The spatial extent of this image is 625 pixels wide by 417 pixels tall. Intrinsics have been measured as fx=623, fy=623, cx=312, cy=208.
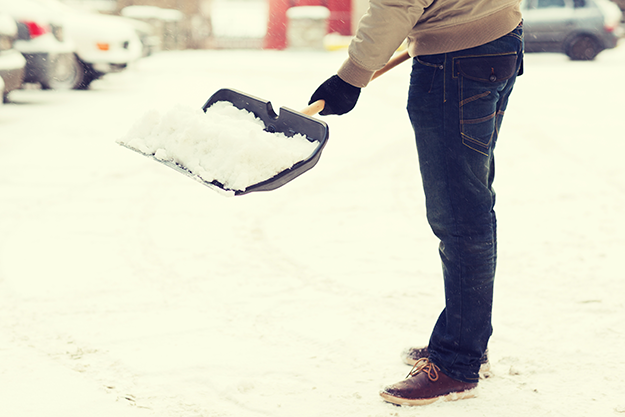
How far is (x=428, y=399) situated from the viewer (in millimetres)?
2086

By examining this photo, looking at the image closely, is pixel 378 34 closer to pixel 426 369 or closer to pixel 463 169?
pixel 463 169

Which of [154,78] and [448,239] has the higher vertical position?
Result: [448,239]

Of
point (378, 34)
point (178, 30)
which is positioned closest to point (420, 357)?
point (378, 34)

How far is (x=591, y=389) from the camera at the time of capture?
2.13 metres

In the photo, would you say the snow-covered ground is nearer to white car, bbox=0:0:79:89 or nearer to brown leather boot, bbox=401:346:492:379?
brown leather boot, bbox=401:346:492:379

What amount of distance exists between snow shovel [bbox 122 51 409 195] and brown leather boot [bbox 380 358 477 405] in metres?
0.79

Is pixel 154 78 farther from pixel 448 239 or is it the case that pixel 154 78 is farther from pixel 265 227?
pixel 448 239

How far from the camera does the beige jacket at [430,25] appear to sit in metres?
1.81

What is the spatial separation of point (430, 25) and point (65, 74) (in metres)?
8.40

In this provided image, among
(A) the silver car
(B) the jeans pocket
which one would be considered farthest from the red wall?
(B) the jeans pocket

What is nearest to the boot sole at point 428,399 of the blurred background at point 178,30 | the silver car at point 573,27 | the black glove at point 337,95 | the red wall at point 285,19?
the black glove at point 337,95

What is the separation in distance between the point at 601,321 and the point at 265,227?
2039 mm

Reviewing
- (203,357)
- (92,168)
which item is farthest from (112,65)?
(203,357)

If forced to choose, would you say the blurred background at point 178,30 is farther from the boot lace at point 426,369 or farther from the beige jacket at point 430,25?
the boot lace at point 426,369
